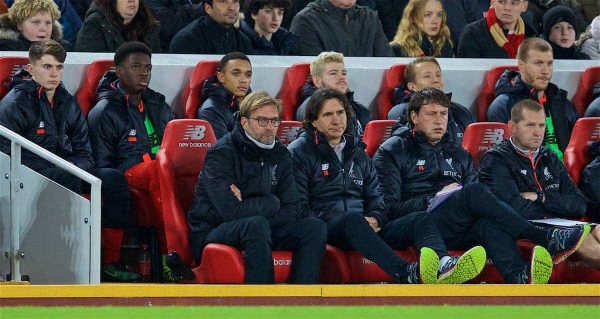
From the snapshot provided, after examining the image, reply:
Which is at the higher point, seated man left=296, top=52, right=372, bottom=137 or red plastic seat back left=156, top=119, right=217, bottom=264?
seated man left=296, top=52, right=372, bottom=137

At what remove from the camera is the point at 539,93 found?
9.33 m

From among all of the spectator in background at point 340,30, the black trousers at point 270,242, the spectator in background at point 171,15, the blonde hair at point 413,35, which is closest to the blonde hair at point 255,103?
the black trousers at point 270,242

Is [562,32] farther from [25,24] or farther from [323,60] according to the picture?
[25,24]

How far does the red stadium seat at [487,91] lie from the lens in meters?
9.41

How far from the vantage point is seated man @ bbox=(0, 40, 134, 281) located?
25.7ft

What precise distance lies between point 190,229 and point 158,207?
28 centimetres

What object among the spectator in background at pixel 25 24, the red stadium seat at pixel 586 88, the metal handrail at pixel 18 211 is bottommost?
the metal handrail at pixel 18 211

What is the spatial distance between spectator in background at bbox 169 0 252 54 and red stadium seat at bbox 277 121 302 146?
1.24 m

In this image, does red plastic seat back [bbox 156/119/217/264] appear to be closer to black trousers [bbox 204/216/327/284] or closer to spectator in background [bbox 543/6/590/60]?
black trousers [bbox 204/216/327/284]

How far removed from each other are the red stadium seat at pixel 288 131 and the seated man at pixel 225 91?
295 mm

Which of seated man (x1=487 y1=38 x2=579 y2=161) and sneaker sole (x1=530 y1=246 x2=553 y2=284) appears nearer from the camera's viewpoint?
sneaker sole (x1=530 y1=246 x2=553 y2=284)

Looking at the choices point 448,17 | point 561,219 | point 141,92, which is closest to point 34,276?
point 141,92
